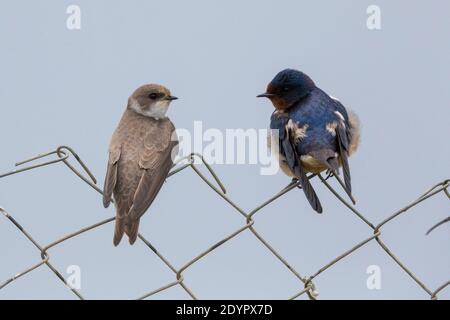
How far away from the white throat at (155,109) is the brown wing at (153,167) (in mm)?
230

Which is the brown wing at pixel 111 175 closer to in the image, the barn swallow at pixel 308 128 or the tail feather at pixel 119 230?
the tail feather at pixel 119 230

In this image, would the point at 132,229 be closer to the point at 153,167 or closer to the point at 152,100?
the point at 153,167

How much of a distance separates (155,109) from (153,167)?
0.60 m

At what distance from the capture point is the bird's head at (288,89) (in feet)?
14.0

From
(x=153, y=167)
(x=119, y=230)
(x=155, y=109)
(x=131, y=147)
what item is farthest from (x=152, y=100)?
(x=119, y=230)

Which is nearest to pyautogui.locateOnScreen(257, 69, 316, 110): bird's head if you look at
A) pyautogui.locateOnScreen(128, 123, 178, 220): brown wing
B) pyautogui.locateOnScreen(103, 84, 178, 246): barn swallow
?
pyautogui.locateOnScreen(103, 84, 178, 246): barn swallow

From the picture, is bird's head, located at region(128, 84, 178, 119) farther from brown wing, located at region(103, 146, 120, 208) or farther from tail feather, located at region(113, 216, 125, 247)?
tail feather, located at region(113, 216, 125, 247)

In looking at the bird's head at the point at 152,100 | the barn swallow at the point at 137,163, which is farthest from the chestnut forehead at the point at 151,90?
the barn swallow at the point at 137,163
